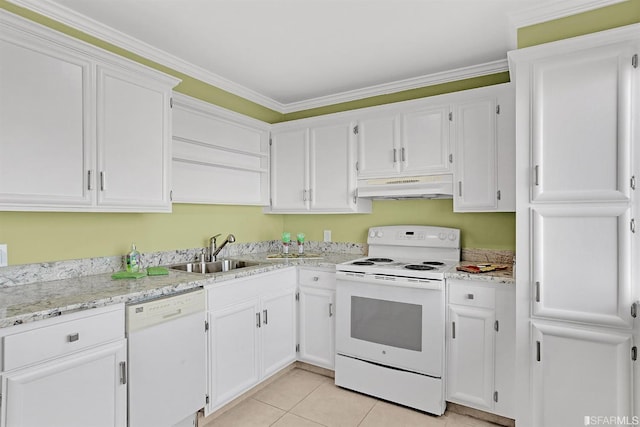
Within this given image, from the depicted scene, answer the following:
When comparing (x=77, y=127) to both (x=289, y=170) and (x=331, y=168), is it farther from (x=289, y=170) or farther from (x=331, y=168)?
(x=331, y=168)

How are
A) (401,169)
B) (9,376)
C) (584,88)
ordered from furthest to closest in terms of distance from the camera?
1. (401,169)
2. (584,88)
3. (9,376)

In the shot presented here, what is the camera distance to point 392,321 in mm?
2570

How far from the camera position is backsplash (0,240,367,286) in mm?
1931

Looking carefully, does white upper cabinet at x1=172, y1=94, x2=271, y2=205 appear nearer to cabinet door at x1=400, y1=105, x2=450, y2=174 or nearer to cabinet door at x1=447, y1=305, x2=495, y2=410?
cabinet door at x1=400, y1=105, x2=450, y2=174

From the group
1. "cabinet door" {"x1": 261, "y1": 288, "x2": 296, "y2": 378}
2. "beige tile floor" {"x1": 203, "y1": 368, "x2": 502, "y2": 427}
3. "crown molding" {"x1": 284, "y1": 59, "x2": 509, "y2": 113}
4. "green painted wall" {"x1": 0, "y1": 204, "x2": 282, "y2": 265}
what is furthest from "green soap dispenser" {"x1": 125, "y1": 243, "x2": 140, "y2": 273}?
"crown molding" {"x1": 284, "y1": 59, "x2": 509, "y2": 113}

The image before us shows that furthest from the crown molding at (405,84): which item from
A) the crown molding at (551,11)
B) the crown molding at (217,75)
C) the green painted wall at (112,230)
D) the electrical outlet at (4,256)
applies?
the electrical outlet at (4,256)

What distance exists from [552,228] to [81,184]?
2.63 metres

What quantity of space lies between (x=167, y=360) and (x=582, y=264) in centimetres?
233

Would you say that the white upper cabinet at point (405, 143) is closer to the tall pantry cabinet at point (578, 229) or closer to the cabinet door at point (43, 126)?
the tall pantry cabinet at point (578, 229)

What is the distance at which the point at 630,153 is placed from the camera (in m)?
1.78

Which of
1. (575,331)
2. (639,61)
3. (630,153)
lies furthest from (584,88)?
(575,331)

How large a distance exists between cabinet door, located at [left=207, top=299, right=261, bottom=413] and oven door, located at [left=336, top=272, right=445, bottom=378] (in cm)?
68

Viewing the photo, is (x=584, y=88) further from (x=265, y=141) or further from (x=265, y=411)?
(x=265, y=411)

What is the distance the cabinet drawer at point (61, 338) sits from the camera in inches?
55.1
